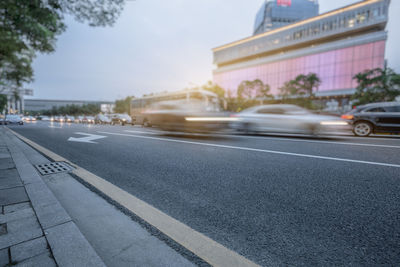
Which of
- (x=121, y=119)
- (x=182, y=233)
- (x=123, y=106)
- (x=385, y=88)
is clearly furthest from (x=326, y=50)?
(x=182, y=233)

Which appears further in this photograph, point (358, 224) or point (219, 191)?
point (219, 191)

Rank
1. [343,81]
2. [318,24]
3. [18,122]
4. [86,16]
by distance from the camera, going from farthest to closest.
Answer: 1. [318,24]
2. [343,81]
3. [18,122]
4. [86,16]

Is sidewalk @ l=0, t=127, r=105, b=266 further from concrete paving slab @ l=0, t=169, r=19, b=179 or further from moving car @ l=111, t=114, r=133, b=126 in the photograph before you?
moving car @ l=111, t=114, r=133, b=126

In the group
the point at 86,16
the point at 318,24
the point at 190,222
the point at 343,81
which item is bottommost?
the point at 190,222

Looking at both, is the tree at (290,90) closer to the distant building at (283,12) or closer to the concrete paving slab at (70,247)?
the concrete paving slab at (70,247)

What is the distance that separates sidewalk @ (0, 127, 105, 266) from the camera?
1.34 m

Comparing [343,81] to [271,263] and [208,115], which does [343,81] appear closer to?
[208,115]

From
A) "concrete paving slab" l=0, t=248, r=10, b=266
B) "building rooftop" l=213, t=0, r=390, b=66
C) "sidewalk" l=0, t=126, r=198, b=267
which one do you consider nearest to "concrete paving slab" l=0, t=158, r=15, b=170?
"sidewalk" l=0, t=126, r=198, b=267

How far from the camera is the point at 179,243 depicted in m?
1.59

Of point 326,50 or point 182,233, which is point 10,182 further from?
point 326,50

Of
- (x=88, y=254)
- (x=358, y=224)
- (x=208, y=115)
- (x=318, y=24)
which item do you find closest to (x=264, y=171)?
(x=358, y=224)

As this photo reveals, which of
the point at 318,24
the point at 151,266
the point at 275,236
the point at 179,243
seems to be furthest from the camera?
the point at 318,24

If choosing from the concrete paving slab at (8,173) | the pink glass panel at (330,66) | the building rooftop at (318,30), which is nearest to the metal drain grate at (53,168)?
the concrete paving slab at (8,173)

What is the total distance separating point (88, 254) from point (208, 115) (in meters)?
7.91
